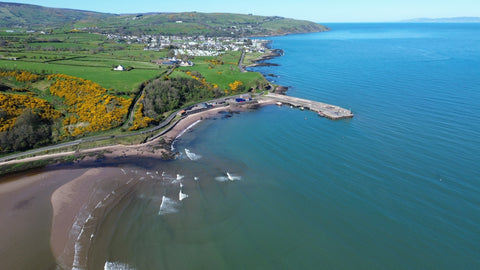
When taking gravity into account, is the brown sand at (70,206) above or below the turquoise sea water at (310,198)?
below

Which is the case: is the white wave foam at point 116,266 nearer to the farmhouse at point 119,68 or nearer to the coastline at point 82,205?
the coastline at point 82,205

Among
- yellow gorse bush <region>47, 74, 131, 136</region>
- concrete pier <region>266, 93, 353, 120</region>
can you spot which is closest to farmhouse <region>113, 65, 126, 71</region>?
yellow gorse bush <region>47, 74, 131, 136</region>

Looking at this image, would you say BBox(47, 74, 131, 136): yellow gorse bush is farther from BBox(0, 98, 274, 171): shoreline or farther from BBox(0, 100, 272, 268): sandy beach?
BBox(0, 100, 272, 268): sandy beach

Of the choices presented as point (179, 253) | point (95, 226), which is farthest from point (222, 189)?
point (95, 226)

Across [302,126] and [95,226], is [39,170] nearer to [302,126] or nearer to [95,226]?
[95,226]

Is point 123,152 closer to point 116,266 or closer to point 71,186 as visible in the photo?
point 71,186

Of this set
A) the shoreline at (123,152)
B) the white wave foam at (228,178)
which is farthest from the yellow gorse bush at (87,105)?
the white wave foam at (228,178)

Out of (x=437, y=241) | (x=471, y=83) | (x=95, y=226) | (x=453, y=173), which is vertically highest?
(x=471, y=83)
